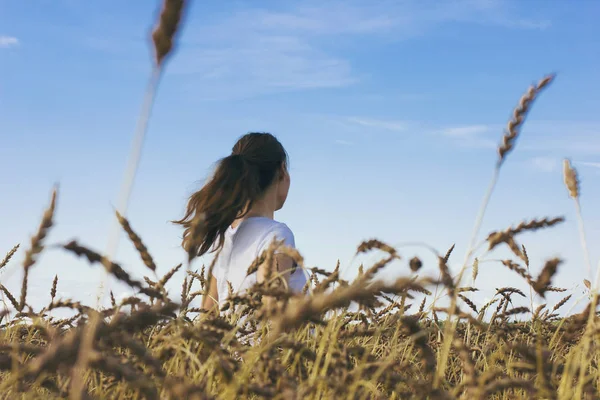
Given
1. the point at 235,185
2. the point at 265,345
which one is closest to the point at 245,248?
the point at 235,185

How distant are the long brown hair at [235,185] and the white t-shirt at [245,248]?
0.45 feet

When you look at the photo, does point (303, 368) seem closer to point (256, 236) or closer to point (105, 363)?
point (105, 363)

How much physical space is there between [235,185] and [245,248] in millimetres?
545

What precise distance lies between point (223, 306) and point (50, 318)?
1.83 meters

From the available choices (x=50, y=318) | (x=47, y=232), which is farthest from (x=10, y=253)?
(x=47, y=232)

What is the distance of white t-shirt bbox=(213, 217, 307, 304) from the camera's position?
17.8ft

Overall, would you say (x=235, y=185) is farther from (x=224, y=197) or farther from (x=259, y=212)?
(x=259, y=212)

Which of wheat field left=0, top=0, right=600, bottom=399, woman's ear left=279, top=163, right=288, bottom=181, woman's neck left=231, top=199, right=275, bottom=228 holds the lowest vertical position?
wheat field left=0, top=0, right=600, bottom=399

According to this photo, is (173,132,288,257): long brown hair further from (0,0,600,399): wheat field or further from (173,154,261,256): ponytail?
(0,0,600,399): wheat field

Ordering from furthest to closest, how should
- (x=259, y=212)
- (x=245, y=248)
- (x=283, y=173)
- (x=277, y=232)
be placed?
(x=283, y=173)
(x=259, y=212)
(x=245, y=248)
(x=277, y=232)

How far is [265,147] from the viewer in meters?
6.26

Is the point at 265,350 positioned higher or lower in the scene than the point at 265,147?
lower

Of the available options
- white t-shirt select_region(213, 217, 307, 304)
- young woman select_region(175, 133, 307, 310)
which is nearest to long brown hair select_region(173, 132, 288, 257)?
young woman select_region(175, 133, 307, 310)

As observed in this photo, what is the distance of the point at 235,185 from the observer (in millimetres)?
5727
